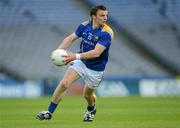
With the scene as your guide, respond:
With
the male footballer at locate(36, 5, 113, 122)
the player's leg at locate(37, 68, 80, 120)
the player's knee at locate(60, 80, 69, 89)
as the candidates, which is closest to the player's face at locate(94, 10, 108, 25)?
the male footballer at locate(36, 5, 113, 122)

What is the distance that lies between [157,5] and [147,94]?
5561mm

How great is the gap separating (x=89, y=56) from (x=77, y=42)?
59.6 feet

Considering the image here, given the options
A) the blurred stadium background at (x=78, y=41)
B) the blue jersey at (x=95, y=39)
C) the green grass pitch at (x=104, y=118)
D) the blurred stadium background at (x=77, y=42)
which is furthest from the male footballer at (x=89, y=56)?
the blurred stadium background at (x=77, y=42)

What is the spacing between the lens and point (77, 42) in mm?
28906

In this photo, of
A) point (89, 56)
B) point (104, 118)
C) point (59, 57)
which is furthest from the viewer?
point (104, 118)

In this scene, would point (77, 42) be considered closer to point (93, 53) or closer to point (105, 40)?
point (105, 40)

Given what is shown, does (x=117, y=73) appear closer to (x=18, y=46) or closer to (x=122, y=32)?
(x=122, y=32)

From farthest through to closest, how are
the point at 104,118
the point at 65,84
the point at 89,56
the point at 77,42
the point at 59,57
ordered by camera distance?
the point at 77,42, the point at 104,118, the point at 65,84, the point at 89,56, the point at 59,57

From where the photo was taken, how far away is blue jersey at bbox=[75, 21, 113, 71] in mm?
10953

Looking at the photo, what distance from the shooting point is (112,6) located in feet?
96.3

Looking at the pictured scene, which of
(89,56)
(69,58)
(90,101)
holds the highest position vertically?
(89,56)

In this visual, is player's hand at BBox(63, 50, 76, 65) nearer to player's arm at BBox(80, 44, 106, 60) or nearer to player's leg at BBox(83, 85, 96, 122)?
player's arm at BBox(80, 44, 106, 60)

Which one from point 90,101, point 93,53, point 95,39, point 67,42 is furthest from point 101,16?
point 90,101

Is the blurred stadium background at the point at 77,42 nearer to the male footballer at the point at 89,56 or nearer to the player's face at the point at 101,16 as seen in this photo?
the male footballer at the point at 89,56
